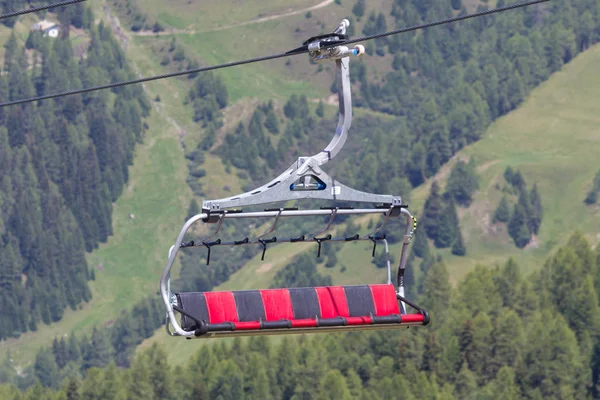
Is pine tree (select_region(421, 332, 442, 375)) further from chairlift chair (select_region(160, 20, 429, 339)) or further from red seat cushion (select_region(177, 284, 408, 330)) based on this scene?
chairlift chair (select_region(160, 20, 429, 339))

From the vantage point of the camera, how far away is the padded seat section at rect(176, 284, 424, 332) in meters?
31.9

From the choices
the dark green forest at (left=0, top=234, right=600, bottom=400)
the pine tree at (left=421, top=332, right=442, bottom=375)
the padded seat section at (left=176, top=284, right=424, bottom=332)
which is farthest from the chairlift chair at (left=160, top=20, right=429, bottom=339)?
the pine tree at (left=421, top=332, right=442, bottom=375)

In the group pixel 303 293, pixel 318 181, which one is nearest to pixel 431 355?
pixel 303 293

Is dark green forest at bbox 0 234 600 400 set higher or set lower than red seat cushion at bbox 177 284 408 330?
lower

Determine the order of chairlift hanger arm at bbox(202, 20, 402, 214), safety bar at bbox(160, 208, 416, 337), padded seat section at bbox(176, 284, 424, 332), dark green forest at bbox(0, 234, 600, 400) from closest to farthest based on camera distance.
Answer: safety bar at bbox(160, 208, 416, 337) → chairlift hanger arm at bbox(202, 20, 402, 214) → padded seat section at bbox(176, 284, 424, 332) → dark green forest at bbox(0, 234, 600, 400)

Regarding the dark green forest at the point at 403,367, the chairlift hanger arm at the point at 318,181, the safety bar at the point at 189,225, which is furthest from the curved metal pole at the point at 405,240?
the dark green forest at the point at 403,367

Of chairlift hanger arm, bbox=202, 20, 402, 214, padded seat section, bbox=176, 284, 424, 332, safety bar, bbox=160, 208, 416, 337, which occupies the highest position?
chairlift hanger arm, bbox=202, 20, 402, 214

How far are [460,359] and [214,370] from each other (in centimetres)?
2206

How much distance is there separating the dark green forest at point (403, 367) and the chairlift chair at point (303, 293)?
406 ft

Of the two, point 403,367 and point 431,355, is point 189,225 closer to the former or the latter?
point 403,367

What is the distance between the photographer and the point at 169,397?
559 feet

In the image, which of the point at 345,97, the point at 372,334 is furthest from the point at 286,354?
the point at 345,97

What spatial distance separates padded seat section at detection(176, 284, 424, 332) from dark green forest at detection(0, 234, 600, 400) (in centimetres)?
12367

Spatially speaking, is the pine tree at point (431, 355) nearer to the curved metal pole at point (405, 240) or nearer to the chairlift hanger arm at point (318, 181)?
the curved metal pole at point (405, 240)
